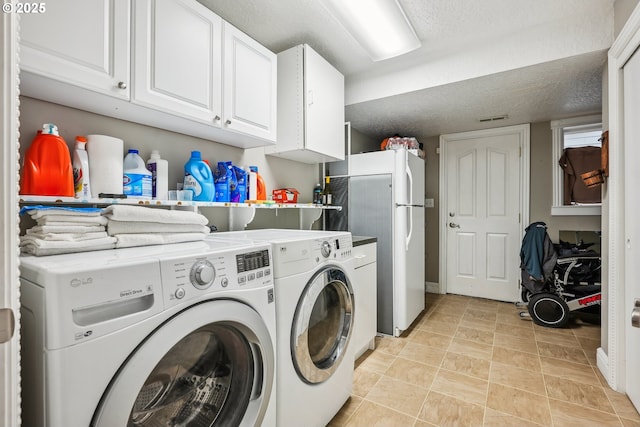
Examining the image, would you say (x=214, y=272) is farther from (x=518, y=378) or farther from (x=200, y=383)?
(x=518, y=378)

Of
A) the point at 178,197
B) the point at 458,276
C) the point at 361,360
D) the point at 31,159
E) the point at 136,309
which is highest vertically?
the point at 31,159

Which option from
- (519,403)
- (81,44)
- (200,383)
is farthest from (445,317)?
(81,44)

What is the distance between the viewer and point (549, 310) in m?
2.68

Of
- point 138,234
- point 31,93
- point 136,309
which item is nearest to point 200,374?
point 136,309

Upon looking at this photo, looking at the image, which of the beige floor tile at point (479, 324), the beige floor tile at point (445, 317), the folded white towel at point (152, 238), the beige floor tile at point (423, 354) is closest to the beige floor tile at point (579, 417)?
the beige floor tile at point (423, 354)

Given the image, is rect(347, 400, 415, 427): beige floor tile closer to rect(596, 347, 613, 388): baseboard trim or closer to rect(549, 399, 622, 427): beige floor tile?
rect(549, 399, 622, 427): beige floor tile

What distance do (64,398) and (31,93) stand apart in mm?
1163

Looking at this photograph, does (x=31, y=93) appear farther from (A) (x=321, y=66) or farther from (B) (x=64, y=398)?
(A) (x=321, y=66)

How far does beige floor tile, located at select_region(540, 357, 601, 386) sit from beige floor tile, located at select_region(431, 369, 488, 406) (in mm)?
534

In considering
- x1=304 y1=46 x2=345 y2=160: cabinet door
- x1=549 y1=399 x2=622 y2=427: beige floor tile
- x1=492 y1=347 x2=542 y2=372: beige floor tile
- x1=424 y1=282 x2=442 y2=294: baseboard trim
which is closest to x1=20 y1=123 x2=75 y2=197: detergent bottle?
x1=304 y1=46 x2=345 y2=160: cabinet door

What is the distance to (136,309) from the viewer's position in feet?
2.29

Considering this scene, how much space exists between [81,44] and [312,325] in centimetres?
141

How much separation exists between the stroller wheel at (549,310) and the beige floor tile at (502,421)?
155cm

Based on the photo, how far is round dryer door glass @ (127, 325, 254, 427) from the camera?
2.69 ft
